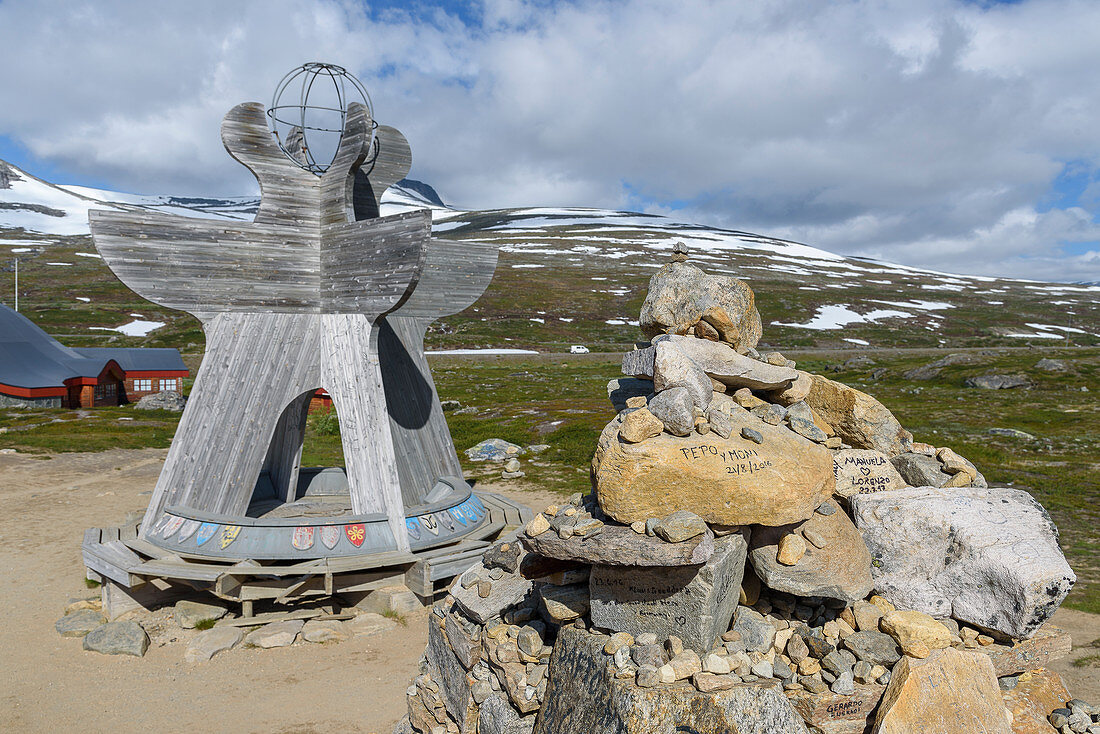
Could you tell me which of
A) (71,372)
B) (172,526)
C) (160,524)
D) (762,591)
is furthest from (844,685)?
(71,372)

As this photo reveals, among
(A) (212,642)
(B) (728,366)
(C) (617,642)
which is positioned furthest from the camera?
(A) (212,642)

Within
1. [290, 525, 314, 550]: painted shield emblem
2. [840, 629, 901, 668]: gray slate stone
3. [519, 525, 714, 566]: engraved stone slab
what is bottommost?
[290, 525, 314, 550]: painted shield emblem

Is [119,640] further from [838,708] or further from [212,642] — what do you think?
[838,708]

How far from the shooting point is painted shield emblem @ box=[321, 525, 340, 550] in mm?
12468

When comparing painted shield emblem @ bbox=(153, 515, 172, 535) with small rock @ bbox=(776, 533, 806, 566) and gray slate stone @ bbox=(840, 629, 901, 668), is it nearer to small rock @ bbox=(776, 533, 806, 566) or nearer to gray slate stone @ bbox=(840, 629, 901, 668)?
small rock @ bbox=(776, 533, 806, 566)

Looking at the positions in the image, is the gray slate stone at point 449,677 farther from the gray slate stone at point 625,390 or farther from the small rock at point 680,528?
the gray slate stone at point 625,390

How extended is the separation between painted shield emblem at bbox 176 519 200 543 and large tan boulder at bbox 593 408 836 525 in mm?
9300

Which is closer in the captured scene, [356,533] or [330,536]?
[330,536]

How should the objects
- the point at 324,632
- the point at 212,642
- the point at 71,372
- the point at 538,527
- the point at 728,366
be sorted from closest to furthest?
the point at 538,527 < the point at 728,366 < the point at 212,642 < the point at 324,632 < the point at 71,372

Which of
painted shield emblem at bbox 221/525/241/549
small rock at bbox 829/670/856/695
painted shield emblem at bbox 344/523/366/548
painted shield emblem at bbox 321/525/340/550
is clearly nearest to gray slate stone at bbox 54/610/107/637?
painted shield emblem at bbox 221/525/241/549

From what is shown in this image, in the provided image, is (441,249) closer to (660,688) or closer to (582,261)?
(660,688)

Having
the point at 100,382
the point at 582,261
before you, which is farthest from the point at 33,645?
the point at 582,261

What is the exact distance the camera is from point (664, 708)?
5504mm

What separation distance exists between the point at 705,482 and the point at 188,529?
404 inches
